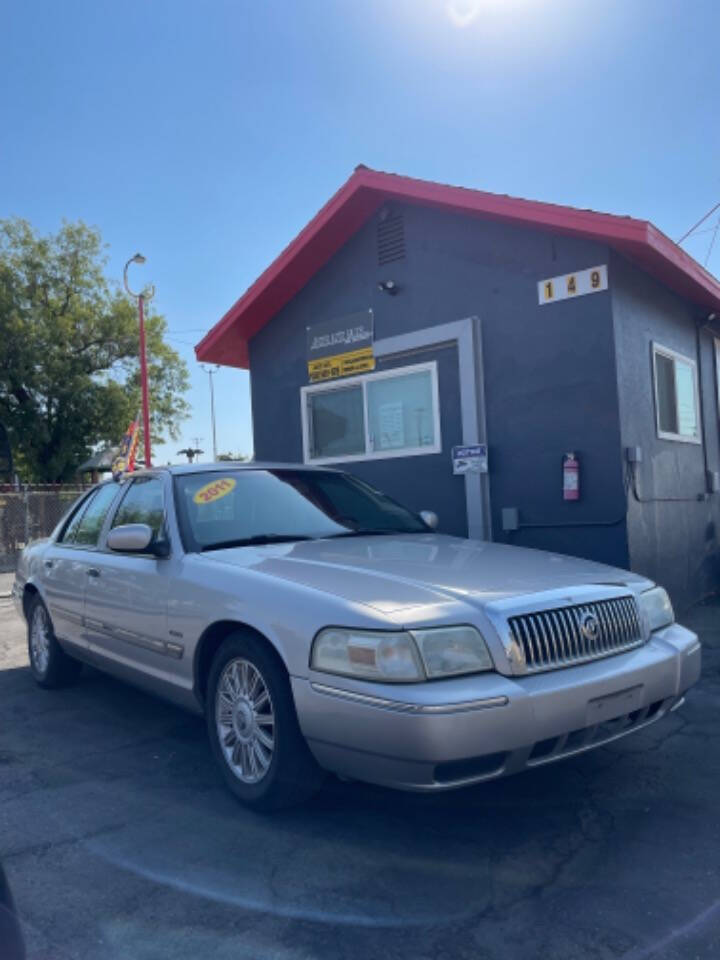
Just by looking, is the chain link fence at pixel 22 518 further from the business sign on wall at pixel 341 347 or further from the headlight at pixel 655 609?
the headlight at pixel 655 609

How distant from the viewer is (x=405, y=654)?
2930 mm

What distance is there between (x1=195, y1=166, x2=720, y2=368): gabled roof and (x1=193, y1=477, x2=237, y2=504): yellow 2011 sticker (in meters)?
3.76

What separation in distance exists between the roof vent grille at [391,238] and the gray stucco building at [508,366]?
0.06 feet

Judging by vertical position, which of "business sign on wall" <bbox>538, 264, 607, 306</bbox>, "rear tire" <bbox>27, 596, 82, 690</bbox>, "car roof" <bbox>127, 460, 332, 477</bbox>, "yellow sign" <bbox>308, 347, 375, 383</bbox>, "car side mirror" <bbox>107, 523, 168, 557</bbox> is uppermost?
"business sign on wall" <bbox>538, 264, 607, 306</bbox>

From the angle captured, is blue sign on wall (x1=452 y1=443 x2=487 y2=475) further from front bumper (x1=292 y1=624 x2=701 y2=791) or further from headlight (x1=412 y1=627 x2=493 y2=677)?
headlight (x1=412 y1=627 x2=493 y2=677)

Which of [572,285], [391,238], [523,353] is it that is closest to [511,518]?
[523,353]

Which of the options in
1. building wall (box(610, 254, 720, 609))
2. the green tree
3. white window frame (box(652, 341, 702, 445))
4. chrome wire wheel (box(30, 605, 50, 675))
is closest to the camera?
chrome wire wheel (box(30, 605, 50, 675))

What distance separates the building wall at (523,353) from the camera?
6848 mm

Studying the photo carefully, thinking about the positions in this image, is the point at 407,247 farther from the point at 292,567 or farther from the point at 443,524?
the point at 292,567

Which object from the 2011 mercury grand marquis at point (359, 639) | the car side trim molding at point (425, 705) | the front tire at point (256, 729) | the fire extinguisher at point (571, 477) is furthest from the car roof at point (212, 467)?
the fire extinguisher at point (571, 477)

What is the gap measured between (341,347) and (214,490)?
4.74 meters

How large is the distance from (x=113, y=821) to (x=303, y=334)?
22.3ft

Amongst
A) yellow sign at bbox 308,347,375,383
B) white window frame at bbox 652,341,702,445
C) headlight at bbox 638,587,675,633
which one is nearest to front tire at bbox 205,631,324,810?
headlight at bbox 638,587,675,633

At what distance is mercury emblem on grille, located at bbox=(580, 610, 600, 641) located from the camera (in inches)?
131
